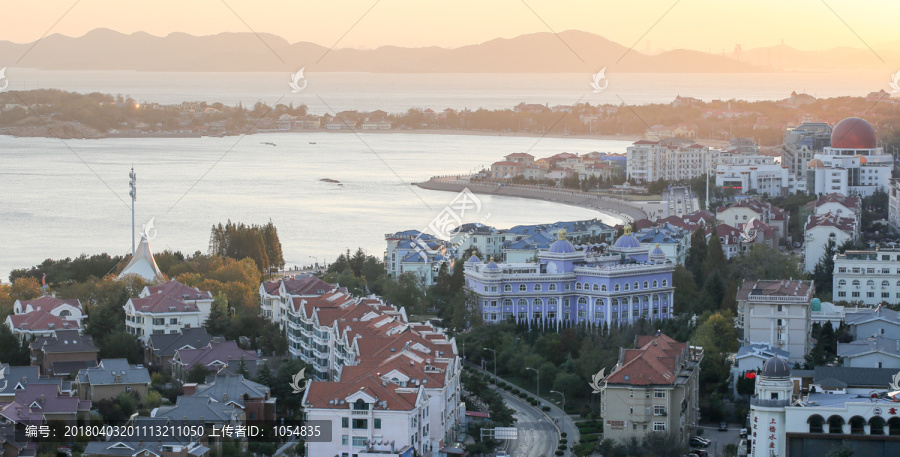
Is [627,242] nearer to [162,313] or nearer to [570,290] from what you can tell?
[570,290]

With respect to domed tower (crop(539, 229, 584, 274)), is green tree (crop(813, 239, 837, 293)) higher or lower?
lower

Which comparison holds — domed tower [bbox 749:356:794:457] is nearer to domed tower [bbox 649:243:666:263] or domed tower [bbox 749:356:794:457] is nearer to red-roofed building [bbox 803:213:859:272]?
domed tower [bbox 649:243:666:263]

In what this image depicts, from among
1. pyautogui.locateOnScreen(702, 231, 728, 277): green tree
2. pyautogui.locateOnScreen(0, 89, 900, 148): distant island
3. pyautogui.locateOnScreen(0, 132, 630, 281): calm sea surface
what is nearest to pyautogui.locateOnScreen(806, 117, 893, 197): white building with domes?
pyautogui.locateOnScreen(0, 132, 630, 281): calm sea surface

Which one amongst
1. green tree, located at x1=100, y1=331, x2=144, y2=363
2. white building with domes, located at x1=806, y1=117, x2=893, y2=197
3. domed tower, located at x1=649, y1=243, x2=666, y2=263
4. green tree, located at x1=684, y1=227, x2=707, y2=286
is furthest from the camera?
white building with domes, located at x1=806, y1=117, x2=893, y2=197

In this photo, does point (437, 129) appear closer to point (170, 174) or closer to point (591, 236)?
point (170, 174)

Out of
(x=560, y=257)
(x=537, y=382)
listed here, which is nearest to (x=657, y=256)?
(x=560, y=257)

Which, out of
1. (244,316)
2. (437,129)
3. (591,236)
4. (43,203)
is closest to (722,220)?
(591,236)

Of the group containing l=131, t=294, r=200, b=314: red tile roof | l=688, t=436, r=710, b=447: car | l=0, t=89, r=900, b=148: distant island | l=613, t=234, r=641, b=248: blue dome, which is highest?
l=0, t=89, r=900, b=148: distant island

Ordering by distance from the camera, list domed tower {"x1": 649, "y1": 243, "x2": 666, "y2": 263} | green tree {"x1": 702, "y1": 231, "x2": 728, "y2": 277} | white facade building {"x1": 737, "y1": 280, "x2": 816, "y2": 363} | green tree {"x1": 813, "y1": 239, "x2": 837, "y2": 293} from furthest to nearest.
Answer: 1. green tree {"x1": 702, "y1": 231, "x2": 728, "y2": 277}
2. domed tower {"x1": 649, "y1": 243, "x2": 666, "y2": 263}
3. green tree {"x1": 813, "y1": 239, "x2": 837, "y2": 293}
4. white facade building {"x1": 737, "y1": 280, "x2": 816, "y2": 363}
